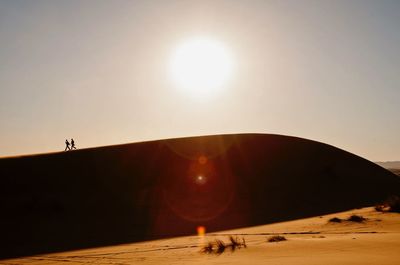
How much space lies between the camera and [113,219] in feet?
74.9

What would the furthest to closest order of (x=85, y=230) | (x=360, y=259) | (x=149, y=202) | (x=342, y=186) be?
(x=342, y=186) → (x=149, y=202) → (x=85, y=230) → (x=360, y=259)

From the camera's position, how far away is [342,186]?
92.1 feet

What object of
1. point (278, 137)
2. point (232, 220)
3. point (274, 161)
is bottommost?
point (232, 220)

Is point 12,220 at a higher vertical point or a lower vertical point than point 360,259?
higher

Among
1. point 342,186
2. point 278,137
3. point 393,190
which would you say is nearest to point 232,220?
point 342,186

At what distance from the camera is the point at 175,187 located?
27.2 m

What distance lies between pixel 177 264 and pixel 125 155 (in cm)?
2579

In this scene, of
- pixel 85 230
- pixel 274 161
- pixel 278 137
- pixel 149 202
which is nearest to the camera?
pixel 85 230

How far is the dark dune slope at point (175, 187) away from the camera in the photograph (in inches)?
832

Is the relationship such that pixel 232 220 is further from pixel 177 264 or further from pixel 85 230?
pixel 177 264

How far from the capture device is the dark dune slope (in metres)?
21.1

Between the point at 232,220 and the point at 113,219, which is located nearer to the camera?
the point at 232,220

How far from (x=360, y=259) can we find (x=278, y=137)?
96.4ft

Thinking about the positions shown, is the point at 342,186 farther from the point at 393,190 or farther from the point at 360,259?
the point at 360,259
